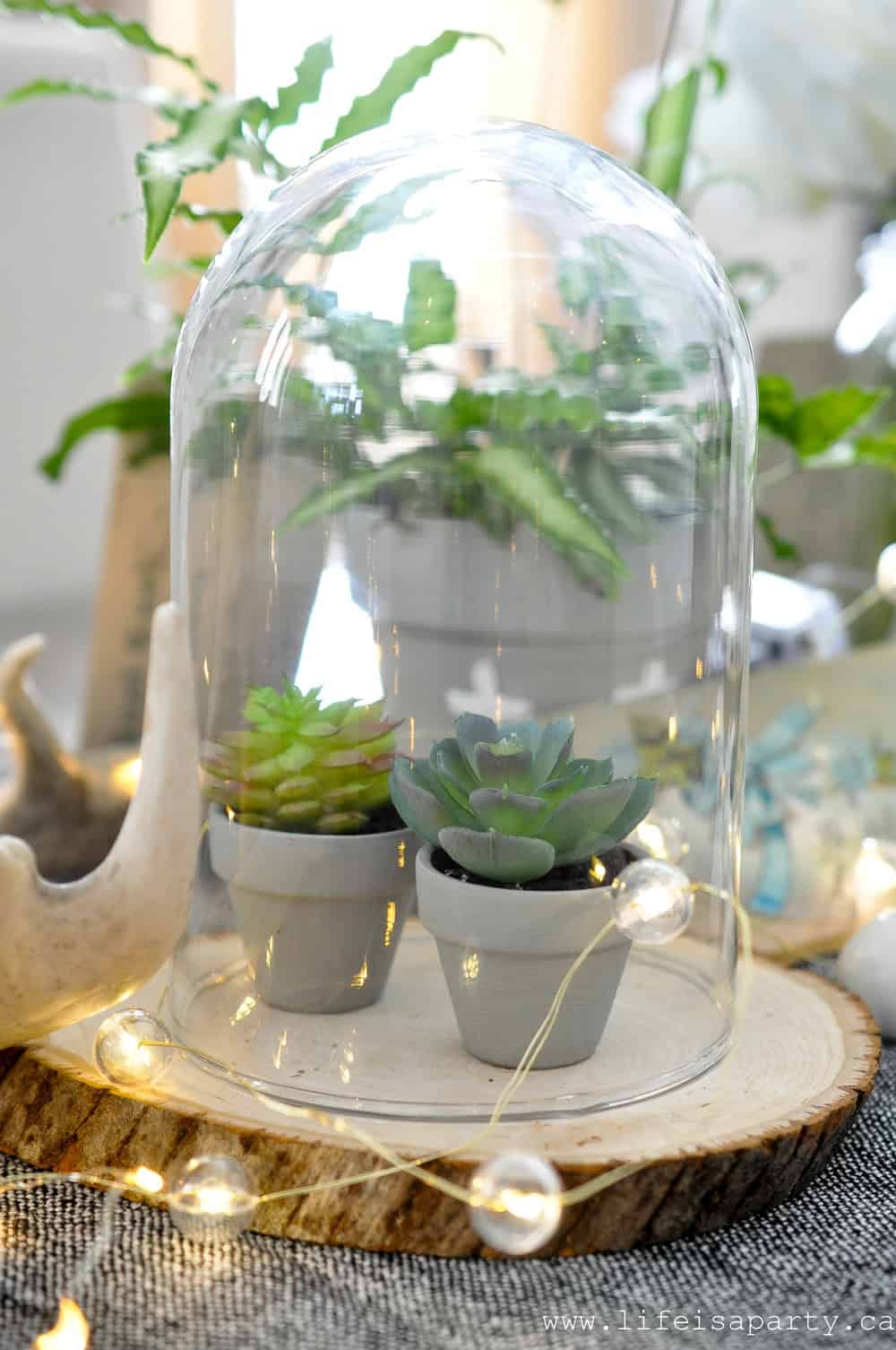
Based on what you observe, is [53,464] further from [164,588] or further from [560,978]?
[560,978]

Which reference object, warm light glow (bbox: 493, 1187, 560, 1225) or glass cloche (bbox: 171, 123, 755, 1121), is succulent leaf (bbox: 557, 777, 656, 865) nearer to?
glass cloche (bbox: 171, 123, 755, 1121)

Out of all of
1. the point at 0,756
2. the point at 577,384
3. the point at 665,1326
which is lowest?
the point at 0,756

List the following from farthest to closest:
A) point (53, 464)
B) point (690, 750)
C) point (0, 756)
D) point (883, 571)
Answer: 1. point (0, 756)
2. point (53, 464)
3. point (883, 571)
4. point (690, 750)

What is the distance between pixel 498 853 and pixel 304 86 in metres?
0.39

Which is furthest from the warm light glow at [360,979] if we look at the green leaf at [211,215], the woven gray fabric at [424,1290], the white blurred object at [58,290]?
the white blurred object at [58,290]

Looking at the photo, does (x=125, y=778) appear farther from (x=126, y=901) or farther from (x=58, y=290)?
(x=58, y=290)

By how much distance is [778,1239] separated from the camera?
1.45 feet

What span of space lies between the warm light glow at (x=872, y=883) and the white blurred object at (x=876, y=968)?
3.3 inches

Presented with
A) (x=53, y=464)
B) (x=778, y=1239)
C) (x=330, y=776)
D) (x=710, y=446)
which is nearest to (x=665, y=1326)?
(x=778, y=1239)

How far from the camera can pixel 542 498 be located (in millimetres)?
613

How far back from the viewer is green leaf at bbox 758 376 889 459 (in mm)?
804

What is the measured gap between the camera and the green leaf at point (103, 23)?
0.69 m

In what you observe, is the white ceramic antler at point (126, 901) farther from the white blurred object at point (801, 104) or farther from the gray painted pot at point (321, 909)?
the white blurred object at point (801, 104)

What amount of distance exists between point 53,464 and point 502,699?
34 centimetres
